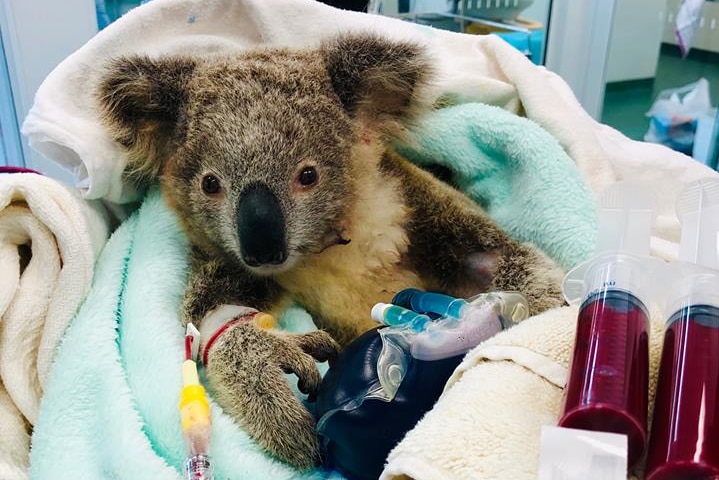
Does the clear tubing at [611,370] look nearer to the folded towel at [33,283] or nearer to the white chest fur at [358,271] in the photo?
the white chest fur at [358,271]

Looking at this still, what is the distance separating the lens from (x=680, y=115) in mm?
2887

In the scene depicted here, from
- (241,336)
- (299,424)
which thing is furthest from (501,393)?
(241,336)

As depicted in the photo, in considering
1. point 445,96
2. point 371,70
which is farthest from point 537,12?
point 371,70

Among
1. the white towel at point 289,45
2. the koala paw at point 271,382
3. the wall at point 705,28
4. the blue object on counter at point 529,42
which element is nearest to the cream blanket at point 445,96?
the white towel at point 289,45

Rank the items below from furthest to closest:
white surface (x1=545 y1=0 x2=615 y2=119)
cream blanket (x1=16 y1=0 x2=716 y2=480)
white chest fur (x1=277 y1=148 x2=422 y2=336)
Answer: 1. white surface (x1=545 y1=0 x2=615 y2=119)
2. white chest fur (x1=277 y1=148 x2=422 y2=336)
3. cream blanket (x1=16 y1=0 x2=716 y2=480)

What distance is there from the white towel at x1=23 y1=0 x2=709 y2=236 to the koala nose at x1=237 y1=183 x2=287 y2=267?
0.28 metres

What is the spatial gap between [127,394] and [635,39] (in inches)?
111

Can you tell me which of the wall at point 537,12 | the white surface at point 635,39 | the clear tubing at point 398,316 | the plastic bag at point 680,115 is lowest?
the plastic bag at point 680,115

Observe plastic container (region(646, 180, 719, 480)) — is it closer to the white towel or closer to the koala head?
the koala head

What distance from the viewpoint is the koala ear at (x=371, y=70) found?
100cm

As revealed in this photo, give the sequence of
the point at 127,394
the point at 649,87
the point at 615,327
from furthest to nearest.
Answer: the point at 649,87 < the point at 127,394 < the point at 615,327

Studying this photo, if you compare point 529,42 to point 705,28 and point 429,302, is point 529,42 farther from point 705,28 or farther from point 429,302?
point 429,302

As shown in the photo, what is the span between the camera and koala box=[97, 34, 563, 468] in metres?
A: 0.85

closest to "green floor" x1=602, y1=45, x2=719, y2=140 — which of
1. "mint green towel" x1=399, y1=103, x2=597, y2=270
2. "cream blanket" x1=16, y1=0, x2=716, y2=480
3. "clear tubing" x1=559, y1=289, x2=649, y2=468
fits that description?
"cream blanket" x1=16, y1=0, x2=716, y2=480
